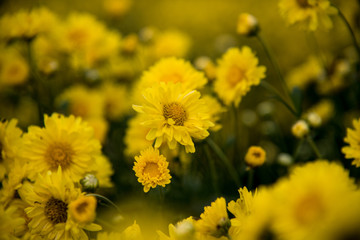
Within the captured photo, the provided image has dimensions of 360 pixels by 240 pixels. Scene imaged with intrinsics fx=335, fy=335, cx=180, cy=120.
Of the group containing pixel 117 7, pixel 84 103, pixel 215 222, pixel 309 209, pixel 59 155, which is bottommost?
pixel 309 209

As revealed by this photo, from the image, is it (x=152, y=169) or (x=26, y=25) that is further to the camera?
(x=26, y=25)

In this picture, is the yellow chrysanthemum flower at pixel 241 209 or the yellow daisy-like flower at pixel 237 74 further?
the yellow daisy-like flower at pixel 237 74

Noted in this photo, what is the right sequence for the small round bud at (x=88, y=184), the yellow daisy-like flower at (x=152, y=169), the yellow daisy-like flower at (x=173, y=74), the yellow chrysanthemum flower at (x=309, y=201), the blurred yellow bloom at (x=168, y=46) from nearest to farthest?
the yellow chrysanthemum flower at (x=309, y=201) < the yellow daisy-like flower at (x=152, y=169) < the small round bud at (x=88, y=184) < the yellow daisy-like flower at (x=173, y=74) < the blurred yellow bloom at (x=168, y=46)

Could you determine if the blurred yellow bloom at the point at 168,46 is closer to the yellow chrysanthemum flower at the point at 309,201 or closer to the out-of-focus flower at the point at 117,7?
the out-of-focus flower at the point at 117,7

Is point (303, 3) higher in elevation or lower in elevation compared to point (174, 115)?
higher

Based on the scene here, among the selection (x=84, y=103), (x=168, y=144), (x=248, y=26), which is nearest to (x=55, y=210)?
(x=168, y=144)

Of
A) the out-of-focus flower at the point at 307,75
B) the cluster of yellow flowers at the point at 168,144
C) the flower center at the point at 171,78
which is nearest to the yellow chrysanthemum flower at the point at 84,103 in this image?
the cluster of yellow flowers at the point at 168,144

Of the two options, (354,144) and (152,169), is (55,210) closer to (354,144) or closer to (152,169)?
(152,169)

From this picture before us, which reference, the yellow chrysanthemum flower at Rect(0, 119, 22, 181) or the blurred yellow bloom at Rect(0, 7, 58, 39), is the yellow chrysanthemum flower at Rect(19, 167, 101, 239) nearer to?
the yellow chrysanthemum flower at Rect(0, 119, 22, 181)
